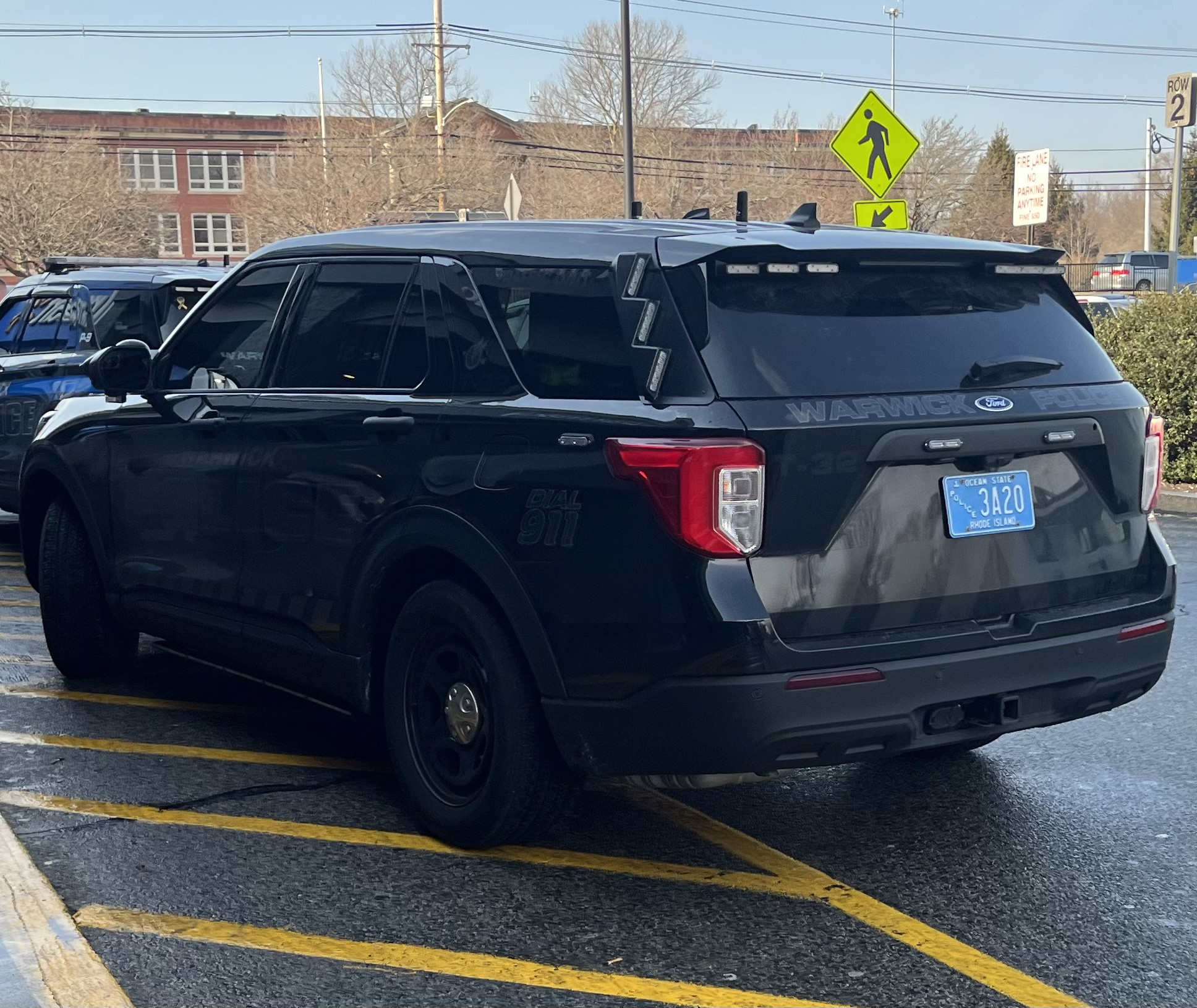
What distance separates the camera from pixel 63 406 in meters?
6.45

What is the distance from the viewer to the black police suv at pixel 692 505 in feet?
12.0

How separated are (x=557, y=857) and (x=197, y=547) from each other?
1870 millimetres

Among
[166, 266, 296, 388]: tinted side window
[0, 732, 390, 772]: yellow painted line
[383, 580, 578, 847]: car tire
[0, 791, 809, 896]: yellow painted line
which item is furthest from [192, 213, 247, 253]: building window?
[383, 580, 578, 847]: car tire

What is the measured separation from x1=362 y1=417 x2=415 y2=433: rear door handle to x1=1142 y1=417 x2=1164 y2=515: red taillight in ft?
6.75

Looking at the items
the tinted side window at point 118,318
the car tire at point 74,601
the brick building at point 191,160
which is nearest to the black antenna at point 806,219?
the car tire at point 74,601

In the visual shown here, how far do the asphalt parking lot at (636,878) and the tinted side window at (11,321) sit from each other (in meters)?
5.28

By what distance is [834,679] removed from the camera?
3.66m

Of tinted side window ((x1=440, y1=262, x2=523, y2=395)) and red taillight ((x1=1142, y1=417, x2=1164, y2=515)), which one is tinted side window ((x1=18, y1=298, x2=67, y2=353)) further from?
red taillight ((x1=1142, y1=417, x2=1164, y2=515))

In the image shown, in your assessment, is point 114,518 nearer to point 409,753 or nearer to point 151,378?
point 151,378

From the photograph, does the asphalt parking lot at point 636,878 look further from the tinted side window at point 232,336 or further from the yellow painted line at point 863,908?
the tinted side window at point 232,336

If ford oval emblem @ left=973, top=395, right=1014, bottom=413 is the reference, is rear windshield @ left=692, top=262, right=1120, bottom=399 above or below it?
above

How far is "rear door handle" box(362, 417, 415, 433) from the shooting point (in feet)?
14.4

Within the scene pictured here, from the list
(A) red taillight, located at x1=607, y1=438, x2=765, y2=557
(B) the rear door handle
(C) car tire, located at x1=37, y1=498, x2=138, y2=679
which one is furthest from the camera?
(C) car tire, located at x1=37, y1=498, x2=138, y2=679

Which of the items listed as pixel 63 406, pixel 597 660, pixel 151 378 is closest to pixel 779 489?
pixel 597 660
